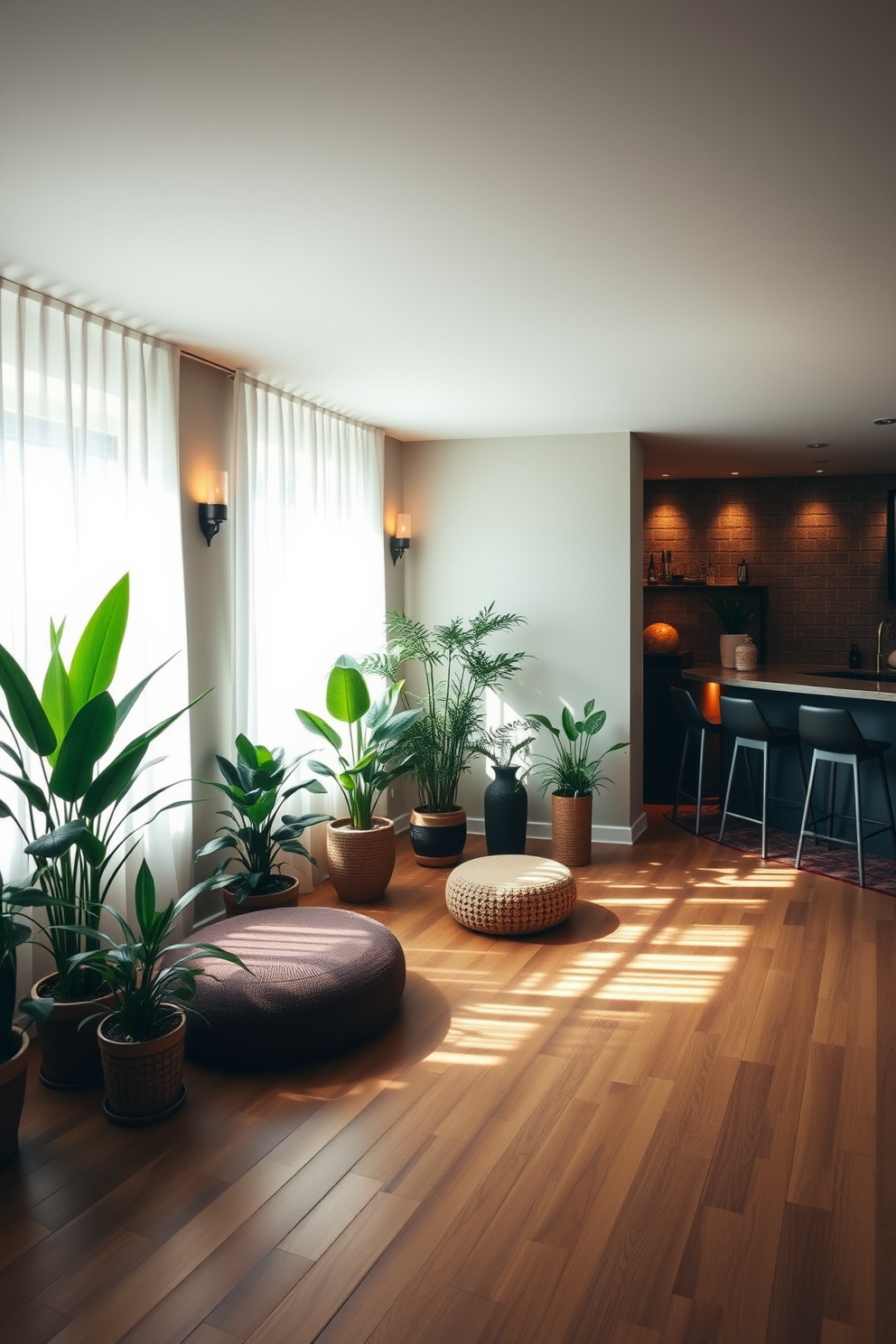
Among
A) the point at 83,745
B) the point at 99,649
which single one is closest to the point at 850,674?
the point at 99,649

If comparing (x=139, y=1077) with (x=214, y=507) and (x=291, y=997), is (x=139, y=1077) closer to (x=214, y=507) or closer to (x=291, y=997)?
(x=291, y=997)

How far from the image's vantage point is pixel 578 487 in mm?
5832

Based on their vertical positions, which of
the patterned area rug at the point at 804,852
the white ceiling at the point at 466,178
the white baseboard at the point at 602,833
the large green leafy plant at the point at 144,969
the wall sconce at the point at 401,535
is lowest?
the patterned area rug at the point at 804,852

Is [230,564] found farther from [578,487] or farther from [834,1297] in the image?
[834,1297]

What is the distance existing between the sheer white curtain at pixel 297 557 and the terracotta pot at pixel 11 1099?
2090mm

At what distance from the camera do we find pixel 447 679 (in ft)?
19.7

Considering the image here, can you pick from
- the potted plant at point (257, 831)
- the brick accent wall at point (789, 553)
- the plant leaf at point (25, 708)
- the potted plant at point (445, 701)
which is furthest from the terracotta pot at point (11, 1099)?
the brick accent wall at point (789, 553)

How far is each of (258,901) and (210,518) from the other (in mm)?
1713

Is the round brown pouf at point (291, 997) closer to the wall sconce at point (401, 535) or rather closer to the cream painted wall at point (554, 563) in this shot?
the cream painted wall at point (554, 563)

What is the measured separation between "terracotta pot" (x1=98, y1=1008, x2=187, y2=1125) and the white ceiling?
2.36 meters

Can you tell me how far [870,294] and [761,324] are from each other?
1.39 ft

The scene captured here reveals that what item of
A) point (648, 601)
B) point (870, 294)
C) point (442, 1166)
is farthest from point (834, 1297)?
point (648, 601)

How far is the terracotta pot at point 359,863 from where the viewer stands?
470 cm

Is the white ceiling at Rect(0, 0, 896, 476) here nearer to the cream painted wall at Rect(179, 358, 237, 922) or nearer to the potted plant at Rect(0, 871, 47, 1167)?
the cream painted wall at Rect(179, 358, 237, 922)
